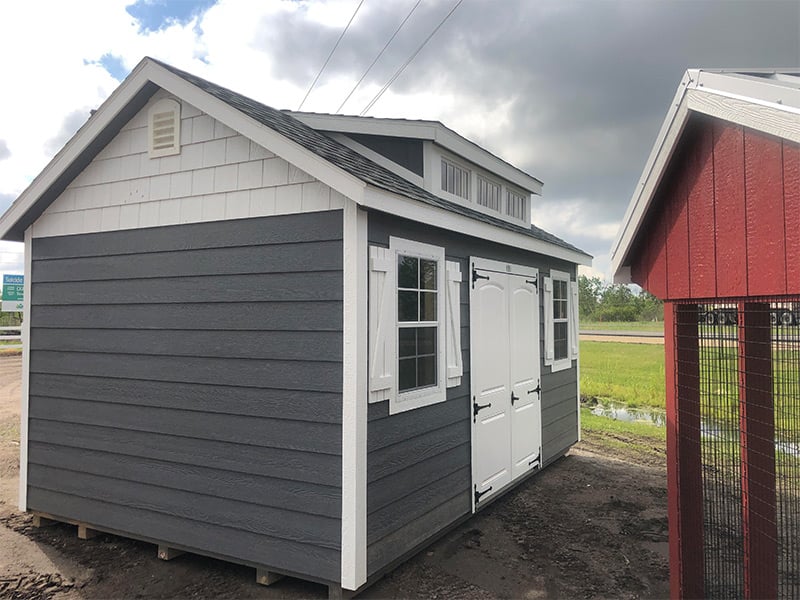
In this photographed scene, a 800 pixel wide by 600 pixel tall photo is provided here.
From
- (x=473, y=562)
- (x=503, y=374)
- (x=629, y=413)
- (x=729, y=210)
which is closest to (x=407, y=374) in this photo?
(x=473, y=562)

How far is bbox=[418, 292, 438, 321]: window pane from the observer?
4.37 meters

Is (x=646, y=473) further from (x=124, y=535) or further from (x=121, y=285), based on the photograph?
(x=121, y=285)

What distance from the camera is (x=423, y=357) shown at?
438 centimetres

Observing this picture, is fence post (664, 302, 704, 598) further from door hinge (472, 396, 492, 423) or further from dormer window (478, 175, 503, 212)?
dormer window (478, 175, 503, 212)

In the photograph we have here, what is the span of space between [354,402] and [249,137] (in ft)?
6.46

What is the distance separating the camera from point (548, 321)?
267 inches

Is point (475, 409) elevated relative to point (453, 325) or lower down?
lower down

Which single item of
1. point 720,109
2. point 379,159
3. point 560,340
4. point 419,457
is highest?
point 379,159

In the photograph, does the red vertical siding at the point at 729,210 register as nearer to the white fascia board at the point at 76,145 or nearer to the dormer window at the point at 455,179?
the dormer window at the point at 455,179

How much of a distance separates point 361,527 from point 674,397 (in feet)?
6.71

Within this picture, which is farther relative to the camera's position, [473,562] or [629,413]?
[629,413]

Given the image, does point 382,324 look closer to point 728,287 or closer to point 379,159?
point 728,287

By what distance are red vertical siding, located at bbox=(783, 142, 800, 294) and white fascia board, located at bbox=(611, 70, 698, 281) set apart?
58 cm

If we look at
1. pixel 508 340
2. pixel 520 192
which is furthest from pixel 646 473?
pixel 520 192
